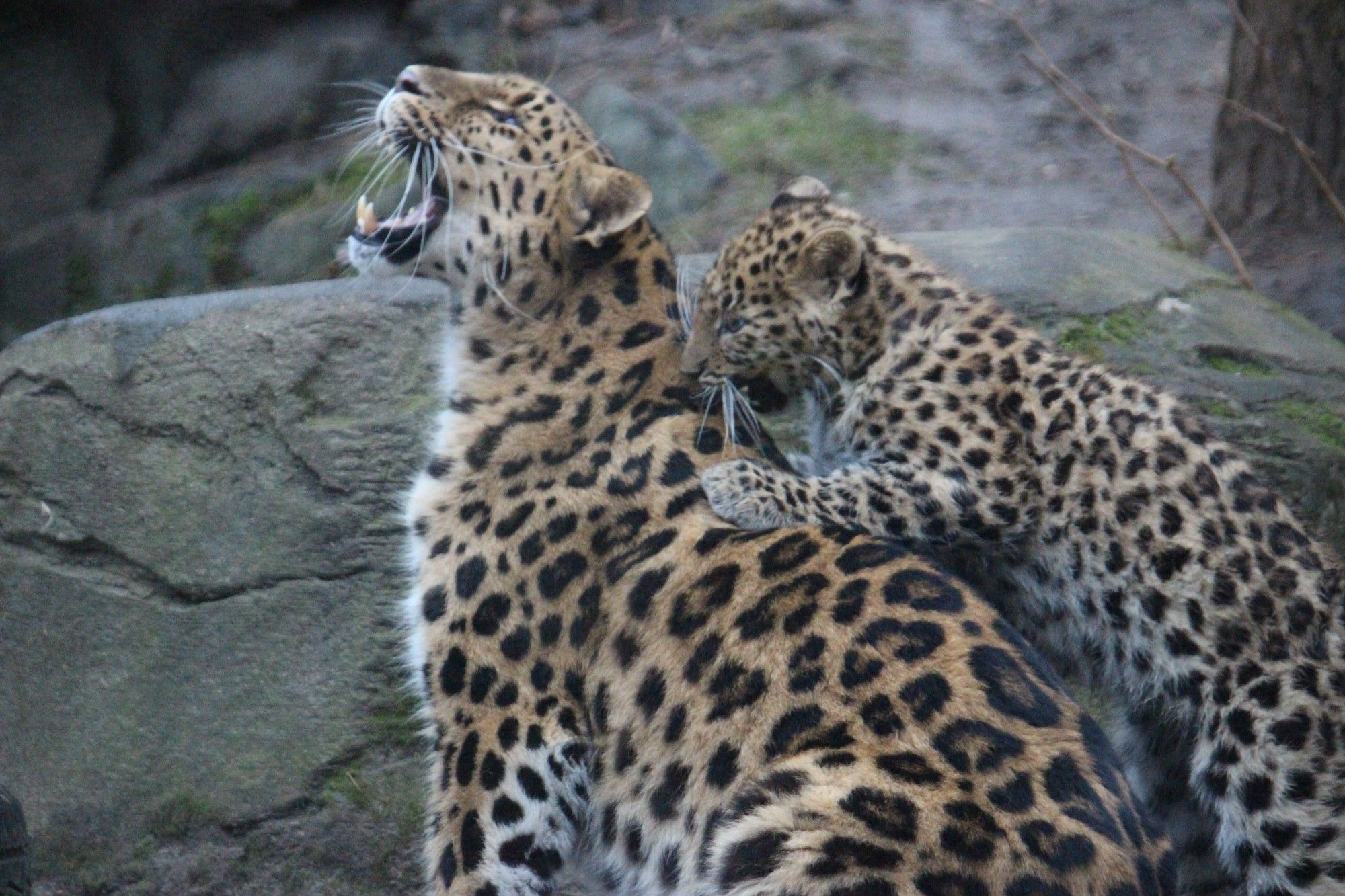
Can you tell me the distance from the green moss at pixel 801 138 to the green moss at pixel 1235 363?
4.09 metres

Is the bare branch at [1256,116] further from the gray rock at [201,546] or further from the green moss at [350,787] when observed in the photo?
the green moss at [350,787]

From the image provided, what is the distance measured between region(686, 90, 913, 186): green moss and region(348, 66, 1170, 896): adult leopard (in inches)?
240

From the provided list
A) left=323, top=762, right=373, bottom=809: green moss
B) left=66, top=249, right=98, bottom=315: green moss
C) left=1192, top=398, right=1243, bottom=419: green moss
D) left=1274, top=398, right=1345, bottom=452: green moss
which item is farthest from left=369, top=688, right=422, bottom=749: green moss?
left=66, top=249, right=98, bottom=315: green moss

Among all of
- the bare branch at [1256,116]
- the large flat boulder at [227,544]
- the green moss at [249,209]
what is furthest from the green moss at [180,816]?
the bare branch at [1256,116]

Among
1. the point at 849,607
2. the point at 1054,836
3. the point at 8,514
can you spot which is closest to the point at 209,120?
the point at 8,514

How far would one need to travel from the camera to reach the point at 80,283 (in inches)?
507

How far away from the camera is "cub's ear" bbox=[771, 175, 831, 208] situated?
667 centimetres

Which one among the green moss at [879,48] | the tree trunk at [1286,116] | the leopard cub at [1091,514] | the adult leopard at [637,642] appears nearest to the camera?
the adult leopard at [637,642]

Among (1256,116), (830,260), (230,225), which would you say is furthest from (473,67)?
(830,260)

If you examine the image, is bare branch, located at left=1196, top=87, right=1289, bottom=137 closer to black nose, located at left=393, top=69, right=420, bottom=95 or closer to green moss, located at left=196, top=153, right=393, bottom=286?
black nose, located at left=393, top=69, right=420, bottom=95

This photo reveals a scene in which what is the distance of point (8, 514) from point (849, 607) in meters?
4.73

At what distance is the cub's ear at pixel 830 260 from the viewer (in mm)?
6082

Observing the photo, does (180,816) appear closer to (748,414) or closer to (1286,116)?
(748,414)

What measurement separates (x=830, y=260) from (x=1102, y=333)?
95.3 inches
